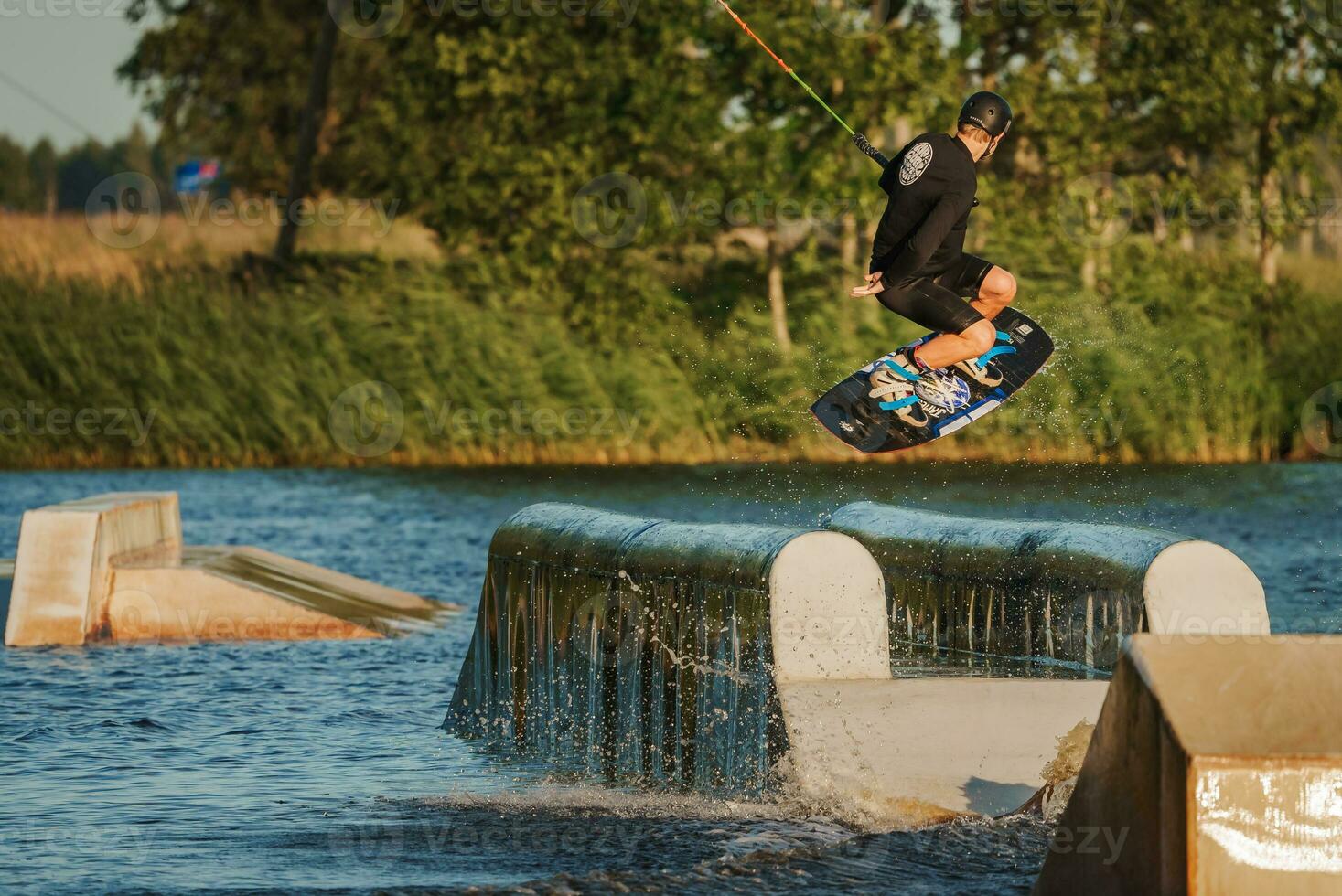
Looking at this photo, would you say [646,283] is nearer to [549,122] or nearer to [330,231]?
[549,122]

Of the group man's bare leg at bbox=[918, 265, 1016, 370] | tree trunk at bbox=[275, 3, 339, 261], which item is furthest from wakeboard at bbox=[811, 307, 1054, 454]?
tree trunk at bbox=[275, 3, 339, 261]

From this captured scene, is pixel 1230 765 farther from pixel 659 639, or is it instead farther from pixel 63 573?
pixel 63 573

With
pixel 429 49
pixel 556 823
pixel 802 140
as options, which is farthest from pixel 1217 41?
pixel 556 823

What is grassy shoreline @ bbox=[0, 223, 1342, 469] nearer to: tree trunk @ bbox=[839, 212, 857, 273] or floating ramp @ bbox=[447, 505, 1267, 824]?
tree trunk @ bbox=[839, 212, 857, 273]

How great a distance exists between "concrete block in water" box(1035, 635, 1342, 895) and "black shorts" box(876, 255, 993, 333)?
16.5 ft

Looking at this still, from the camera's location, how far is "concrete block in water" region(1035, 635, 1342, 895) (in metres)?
5.85

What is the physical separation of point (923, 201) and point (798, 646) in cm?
314

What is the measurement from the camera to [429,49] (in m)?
35.7

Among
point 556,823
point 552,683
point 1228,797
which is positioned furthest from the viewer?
point 552,683

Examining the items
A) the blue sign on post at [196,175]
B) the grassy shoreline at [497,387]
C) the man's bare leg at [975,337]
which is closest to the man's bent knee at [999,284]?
the man's bare leg at [975,337]

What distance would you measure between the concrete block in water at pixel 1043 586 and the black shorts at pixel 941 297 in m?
1.08

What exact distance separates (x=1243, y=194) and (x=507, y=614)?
27.0 metres

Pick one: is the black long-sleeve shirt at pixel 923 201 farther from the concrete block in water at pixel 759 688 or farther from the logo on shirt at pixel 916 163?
the concrete block in water at pixel 759 688

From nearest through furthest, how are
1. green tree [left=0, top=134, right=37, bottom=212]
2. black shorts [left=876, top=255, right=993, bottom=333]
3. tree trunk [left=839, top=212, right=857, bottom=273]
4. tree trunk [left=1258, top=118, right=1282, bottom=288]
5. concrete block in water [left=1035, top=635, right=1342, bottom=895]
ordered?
concrete block in water [left=1035, top=635, right=1342, bottom=895] → black shorts [left=876, top=255, right=993, bottom=333] → tree trunk [left=839, top=212, right=857, bottom=273] → tree trunk [left=1258, top=118, right=1282, bottom=288] → green tree [left=0, top=134, right=37, bottom=212]
